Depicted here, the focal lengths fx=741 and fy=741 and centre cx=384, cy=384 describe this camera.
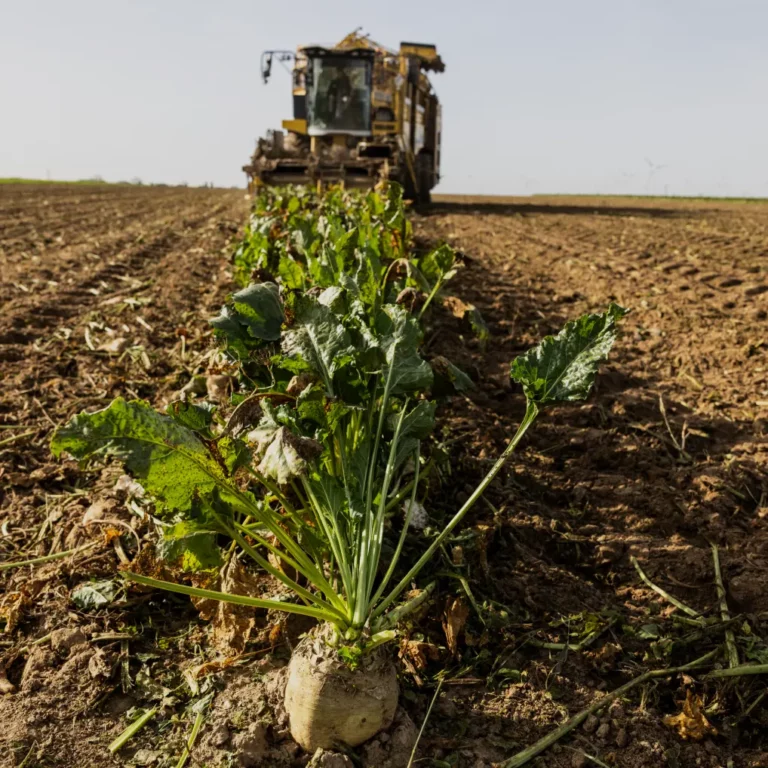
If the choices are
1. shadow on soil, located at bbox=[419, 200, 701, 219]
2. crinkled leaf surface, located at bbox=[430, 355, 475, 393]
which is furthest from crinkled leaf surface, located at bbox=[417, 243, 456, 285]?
shadow on soil, located at bbox=[419, 200, 701, 219]

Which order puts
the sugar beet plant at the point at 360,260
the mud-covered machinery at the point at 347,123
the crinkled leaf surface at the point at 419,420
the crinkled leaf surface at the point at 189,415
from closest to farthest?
the crinkled leaf surface at the point at 189,415
the crinkled leaf surface at the point at 419,420
the sugar beet plant at the point at 360,260
the mud-covered machinery at the point at 347,123

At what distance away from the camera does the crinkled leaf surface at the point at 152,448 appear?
182 centimetres

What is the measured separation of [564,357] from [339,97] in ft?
48.4

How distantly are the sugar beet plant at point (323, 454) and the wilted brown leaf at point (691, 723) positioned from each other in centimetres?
72

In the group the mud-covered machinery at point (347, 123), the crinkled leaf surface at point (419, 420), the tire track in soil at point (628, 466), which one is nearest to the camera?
the crinkled leaf surface at point (419, 420)

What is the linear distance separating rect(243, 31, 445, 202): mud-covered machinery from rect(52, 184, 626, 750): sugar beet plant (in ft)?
39.1

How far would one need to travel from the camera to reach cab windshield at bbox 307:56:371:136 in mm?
15523

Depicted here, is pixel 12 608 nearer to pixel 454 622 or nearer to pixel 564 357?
pixel 454 622

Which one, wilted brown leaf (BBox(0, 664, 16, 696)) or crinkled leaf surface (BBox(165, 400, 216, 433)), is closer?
crinkled leaf surface (BBox(165, 400, 216, 433))

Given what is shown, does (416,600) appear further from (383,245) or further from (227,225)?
(227,225)

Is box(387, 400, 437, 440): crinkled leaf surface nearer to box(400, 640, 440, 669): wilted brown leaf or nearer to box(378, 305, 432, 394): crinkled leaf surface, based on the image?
box(378, 305, 432, 394): crinkled leaf surface

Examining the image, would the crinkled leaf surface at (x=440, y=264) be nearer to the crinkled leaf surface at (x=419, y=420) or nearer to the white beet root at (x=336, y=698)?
the crinkled leaf surface at (x=419, y=420)

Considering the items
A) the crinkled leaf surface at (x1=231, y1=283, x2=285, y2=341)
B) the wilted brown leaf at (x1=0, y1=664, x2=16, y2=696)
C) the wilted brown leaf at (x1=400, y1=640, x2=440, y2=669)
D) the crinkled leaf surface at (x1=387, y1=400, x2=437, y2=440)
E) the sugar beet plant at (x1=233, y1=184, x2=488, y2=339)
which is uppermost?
the sugar beet plant at (x1=233, y1=184, x2=488, y2=339)

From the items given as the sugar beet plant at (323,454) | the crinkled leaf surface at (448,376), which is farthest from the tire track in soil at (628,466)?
the crinkled leaf surface at (448,376)
